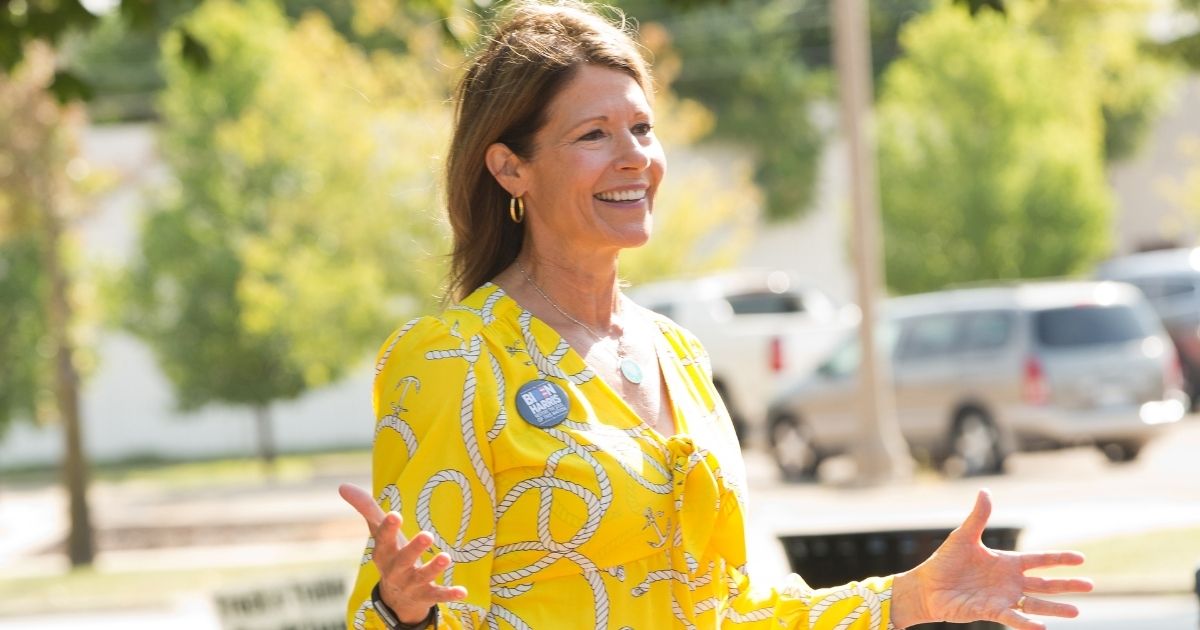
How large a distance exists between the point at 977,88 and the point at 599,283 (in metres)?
30.7

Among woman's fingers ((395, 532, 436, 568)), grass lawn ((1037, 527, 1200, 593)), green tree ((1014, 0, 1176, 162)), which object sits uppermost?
green tree ((1014, 0, 1176, 162))

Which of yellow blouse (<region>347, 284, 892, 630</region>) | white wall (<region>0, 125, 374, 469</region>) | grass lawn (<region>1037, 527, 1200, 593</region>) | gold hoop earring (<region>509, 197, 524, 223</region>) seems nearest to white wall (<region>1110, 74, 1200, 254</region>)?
white wall (<region>0, 125, 374, 469</region>)

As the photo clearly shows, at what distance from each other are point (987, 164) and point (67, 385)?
67.2 feet

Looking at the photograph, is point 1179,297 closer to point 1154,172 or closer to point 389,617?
point 389,617

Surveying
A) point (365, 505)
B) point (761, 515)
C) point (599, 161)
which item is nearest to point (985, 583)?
point (599, 161)

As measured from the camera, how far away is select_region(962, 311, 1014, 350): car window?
17141mm

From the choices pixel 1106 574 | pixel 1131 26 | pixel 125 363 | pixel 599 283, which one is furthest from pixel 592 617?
pixel 1131 26

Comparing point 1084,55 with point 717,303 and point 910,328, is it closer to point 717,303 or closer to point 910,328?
point 717,303

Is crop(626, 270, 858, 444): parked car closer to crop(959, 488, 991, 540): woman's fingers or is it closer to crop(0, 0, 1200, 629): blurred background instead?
crop(0, 0, 1200, 629): blurred background

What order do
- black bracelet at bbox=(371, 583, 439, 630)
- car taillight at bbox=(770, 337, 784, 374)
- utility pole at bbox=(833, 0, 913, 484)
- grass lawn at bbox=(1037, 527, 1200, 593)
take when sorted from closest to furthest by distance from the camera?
1. black bracelet at bbox=(371, 583, 439, 630)
2. grass lawn at bbox=(1037, 527, 1200, 593)
3. utility pole at bbox=(833, 0, 913, 484)
4. car taillight at bbox=(770, 337, 784, 374)

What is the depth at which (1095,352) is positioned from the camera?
16641 mm

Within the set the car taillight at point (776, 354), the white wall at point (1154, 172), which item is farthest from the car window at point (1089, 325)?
the white wall at point (1154, 172)

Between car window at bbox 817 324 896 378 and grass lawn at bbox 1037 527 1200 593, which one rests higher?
car window at bbox 817 324 896 378

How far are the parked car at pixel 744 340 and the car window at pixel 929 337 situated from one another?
2.93m
